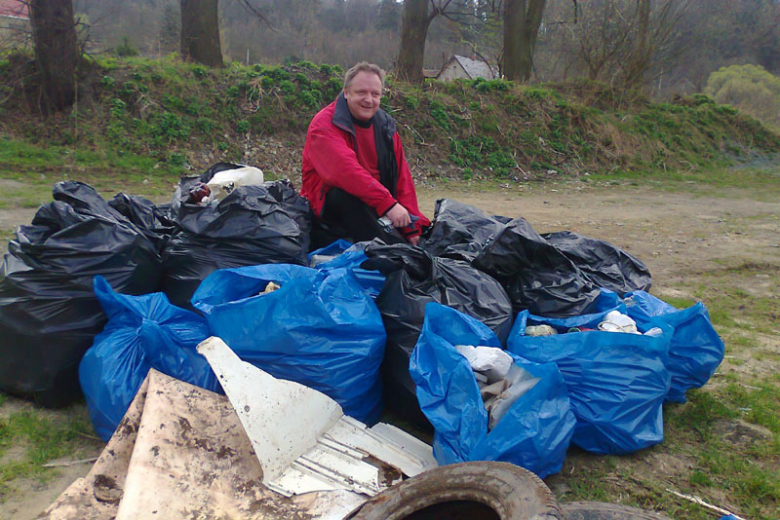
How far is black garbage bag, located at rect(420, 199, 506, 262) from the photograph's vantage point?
9.59 feet

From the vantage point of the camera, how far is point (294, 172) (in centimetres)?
859

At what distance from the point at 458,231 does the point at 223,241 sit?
1256mm

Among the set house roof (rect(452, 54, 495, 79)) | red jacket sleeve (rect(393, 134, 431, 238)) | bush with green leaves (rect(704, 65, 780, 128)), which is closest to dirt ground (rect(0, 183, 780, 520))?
red jacket sleeve (rect(393, 134, 431, 238))

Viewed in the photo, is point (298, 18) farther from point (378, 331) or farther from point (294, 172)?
point (378, 331)

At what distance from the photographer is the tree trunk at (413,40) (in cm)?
1143

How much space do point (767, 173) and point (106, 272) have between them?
1375cm

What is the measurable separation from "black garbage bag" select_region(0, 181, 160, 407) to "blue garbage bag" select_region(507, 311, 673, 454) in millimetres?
1843

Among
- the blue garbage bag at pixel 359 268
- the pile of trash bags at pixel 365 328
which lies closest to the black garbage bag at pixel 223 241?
the pile of trash bags at pixel 365 328

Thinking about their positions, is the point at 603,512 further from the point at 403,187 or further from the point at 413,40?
the point at 413,40

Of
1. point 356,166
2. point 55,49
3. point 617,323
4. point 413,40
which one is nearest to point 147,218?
point 356,166

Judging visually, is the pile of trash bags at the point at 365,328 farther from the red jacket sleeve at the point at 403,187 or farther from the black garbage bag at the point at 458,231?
the red jacket sleeve at the point at 403,187

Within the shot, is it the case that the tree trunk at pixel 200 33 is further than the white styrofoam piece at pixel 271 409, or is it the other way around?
the tree trunk at pixel 200 33

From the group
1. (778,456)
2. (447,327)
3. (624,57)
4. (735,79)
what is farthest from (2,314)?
(735,79)

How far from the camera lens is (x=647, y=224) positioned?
639cm
